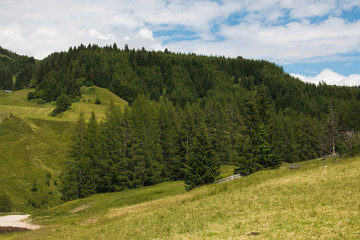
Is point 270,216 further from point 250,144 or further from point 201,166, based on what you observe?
point 250,144

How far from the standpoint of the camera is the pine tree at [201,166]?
149ft

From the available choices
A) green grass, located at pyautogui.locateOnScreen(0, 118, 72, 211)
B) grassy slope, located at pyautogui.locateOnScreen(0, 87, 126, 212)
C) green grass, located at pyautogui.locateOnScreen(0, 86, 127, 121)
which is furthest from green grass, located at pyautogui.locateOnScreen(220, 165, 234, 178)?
green grass, located at pyautogui.locateOnScreen(0, 86, 127, 121)

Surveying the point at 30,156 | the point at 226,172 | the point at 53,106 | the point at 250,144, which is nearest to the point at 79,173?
the point at 30,156

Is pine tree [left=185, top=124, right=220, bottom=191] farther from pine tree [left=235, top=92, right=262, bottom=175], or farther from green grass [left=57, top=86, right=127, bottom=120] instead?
green grass [left=57, top=86, right=127, bottom=120]

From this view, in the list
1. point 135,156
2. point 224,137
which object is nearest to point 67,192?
point 135,156

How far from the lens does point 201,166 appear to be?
46.5m

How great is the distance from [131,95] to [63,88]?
45262mm

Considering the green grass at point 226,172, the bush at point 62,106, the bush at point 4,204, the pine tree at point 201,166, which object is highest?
the bush at point 62,106

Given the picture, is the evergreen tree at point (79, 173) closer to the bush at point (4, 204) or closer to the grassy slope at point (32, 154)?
the grassy slope at point (32, 154)

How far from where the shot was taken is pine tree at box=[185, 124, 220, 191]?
149 feet

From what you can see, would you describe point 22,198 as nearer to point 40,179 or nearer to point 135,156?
point 40,179

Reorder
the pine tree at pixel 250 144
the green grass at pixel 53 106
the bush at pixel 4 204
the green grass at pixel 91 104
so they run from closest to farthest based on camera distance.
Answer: the pine tree at pixel 250 144
the bush at pixel 4 204
the green grass at pixel 53 106
the green grass at pixel 91 104

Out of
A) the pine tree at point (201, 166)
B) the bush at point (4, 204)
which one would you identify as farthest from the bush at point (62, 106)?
the pine tree at point (201, 166)

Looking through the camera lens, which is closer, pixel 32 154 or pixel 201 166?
pixel 201 166
